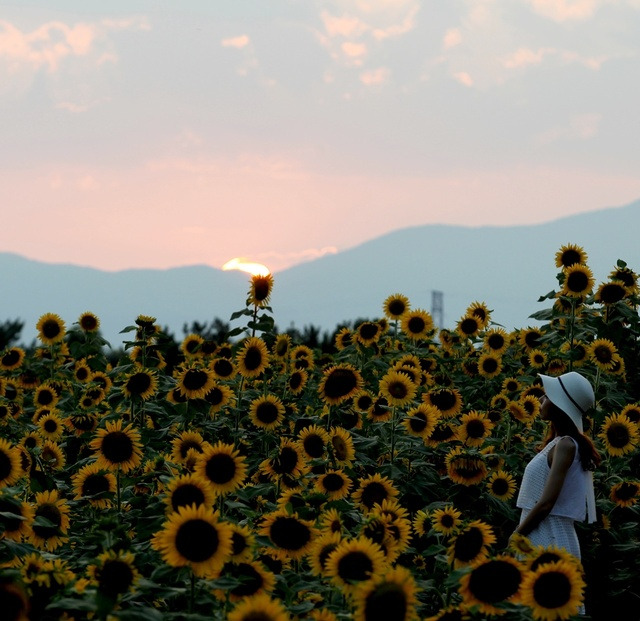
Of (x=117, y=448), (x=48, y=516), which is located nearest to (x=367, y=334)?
(x=117, y=448)

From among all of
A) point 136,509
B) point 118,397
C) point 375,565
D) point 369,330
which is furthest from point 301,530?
point 369,330

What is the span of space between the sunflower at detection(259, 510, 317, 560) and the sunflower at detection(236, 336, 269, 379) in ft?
11.2

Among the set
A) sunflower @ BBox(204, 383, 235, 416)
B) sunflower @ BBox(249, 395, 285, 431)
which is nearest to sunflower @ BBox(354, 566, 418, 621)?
sunflower @ BBox(249, 395, 285, 431)

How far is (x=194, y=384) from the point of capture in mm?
7516

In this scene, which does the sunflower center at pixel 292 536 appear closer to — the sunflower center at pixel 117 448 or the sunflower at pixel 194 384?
the sunflower center at pixel 117 448

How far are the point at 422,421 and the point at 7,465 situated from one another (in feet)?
10.3

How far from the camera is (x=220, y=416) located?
8453 mm

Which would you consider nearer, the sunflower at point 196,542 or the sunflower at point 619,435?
the sunflower at point 196,542

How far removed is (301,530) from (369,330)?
5649mm

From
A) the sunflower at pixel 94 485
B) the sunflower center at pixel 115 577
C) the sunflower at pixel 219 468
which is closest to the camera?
the sunflower center at pixel 115 577

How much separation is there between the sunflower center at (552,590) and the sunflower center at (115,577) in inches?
57.2

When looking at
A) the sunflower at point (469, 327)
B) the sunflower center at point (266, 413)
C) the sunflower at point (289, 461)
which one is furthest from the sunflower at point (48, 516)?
the sunflower at point (469, 327)

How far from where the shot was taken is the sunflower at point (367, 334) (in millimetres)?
10062

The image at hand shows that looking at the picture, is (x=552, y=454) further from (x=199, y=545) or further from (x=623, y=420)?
(x=199, y=545)
